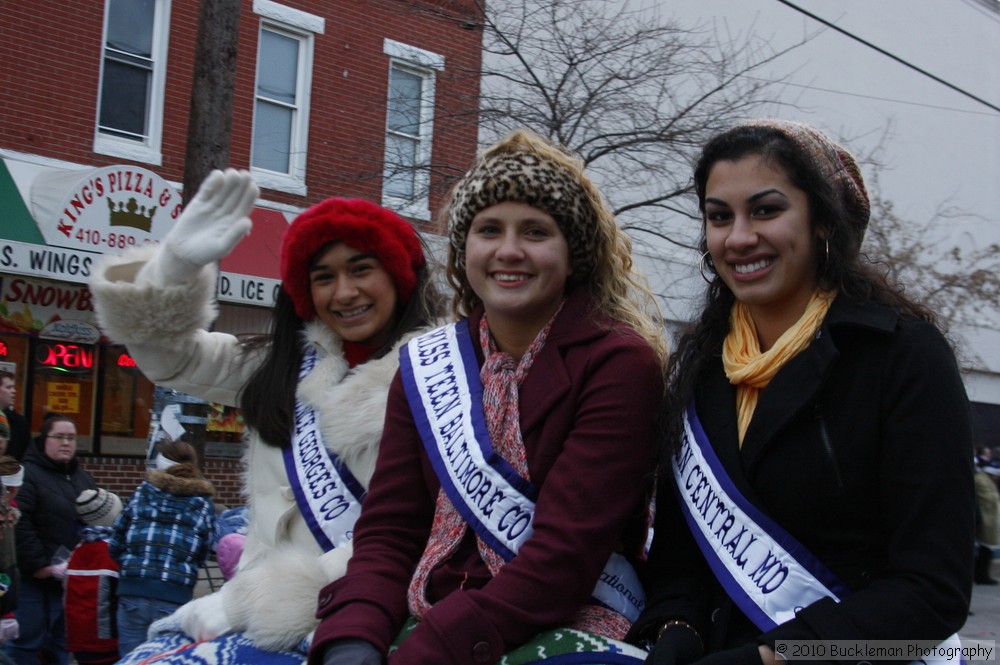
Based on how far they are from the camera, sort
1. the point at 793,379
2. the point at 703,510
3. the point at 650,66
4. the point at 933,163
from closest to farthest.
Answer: the point at 793,379 < the point at 703,510 < the point at 650,66 < the point at 933,163

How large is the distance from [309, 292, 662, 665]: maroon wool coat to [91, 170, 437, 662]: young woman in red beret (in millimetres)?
273

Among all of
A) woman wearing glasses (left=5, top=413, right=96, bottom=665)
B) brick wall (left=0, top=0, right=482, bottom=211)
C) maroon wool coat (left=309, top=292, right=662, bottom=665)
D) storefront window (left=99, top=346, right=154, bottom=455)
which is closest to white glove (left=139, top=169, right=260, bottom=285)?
maroon wool coat (left=309, top=292, right=662, bottom=665)

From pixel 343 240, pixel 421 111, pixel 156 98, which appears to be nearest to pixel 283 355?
pixel 343 240

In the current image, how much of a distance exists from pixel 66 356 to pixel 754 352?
33.4 feet

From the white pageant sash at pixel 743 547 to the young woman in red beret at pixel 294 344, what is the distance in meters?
0.93

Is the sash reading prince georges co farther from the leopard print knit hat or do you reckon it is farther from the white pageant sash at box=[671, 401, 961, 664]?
the leopard print knit hat

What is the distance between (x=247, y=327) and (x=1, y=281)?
8.63 ft

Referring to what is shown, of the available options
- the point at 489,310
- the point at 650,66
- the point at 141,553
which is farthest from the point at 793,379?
the point at 650,66

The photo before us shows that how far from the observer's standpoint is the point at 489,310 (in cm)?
247

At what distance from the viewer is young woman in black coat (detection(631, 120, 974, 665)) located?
1.87 m

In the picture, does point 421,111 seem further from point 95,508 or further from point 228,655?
point 228,655

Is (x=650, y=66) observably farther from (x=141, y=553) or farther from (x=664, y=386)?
(x=664, y=386)

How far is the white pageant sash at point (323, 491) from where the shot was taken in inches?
109

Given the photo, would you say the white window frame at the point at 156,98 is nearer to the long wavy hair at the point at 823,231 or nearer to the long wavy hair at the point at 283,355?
the long wavy hair at the point at 283,355
